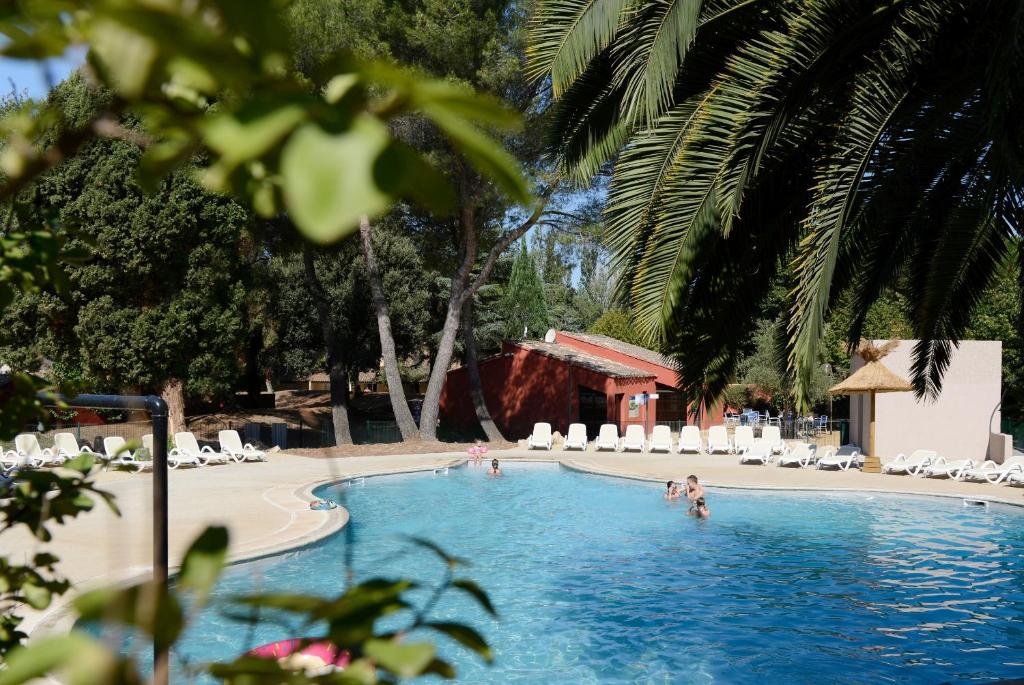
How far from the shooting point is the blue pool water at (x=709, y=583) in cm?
817

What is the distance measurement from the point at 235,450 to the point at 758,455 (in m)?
13.4

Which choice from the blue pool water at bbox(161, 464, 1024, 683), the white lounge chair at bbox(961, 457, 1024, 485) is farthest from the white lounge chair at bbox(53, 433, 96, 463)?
the white lounge chair at bbox(961, 457, 1024, 485)

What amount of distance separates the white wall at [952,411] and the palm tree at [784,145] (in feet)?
53.9

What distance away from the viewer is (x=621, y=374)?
3133 cm

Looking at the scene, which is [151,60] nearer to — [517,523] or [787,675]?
[787,675]

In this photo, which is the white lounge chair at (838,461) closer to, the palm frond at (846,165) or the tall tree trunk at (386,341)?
the tall tree trunk at (386,341)

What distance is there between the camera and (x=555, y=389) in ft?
105

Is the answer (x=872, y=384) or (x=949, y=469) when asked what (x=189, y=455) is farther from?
(x=949, y=469)

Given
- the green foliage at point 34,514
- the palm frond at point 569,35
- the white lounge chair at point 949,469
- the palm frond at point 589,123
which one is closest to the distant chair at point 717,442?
the white lounge chair at point 949,469

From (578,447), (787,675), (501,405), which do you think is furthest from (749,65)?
(501,405)

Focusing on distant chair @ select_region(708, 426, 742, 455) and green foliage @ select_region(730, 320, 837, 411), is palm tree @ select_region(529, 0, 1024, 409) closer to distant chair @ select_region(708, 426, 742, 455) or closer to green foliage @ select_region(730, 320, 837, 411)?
distant chair @ select_region(708, 426, 742, 455)

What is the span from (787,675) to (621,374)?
23578 millimetres

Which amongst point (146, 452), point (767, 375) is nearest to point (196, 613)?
point (146, 452)

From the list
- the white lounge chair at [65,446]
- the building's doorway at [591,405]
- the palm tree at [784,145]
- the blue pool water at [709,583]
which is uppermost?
the palm tree at [784,145]
